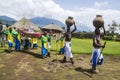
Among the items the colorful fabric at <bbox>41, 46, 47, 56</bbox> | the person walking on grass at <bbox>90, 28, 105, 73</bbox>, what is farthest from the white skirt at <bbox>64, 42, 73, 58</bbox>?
the colorful fabric at <bbox>41, 46, 47, 56</bbox>

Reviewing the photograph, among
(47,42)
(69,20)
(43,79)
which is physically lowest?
(43,79)

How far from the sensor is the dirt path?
13863 mm

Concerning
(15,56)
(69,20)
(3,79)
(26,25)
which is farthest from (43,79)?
(26,25)

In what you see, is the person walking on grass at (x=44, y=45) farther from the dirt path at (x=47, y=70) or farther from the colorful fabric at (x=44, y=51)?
the dirt path at (x=47, y=70)

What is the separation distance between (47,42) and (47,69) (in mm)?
4071

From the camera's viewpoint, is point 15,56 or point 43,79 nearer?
point 43,79

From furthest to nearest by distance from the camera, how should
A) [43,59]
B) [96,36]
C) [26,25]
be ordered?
[26,25] → [43,59] → [96,36]

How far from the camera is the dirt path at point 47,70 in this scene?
45.5ft

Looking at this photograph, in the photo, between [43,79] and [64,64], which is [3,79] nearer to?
[43,79]

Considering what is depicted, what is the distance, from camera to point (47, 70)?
591 inches

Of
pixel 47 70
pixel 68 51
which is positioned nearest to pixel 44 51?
pixel 68 51

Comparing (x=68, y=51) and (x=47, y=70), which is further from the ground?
(x=68, y=51)

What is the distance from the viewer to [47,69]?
1522cm

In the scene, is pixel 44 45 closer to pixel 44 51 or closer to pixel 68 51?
pixel 44 51
